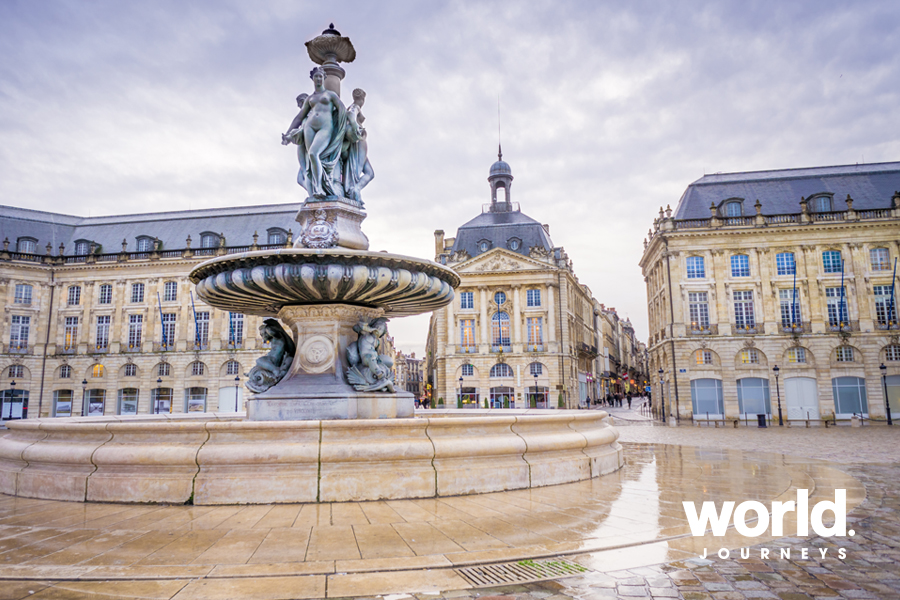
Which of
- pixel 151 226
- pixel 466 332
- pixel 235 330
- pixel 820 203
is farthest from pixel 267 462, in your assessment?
pixel 151 226

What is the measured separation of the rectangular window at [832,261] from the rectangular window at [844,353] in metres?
5.02

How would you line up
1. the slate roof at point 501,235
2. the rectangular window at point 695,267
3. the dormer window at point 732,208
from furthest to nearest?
the slate roof at point 501,235
the dormer window at point 732,208
the rectangular window at point 695,267

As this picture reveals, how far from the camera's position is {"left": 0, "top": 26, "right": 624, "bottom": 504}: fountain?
6.22 m

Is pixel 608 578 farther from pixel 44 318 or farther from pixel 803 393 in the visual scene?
pixel 44 318

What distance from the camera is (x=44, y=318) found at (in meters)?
50.1

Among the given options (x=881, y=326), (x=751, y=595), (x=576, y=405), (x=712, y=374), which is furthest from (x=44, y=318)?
(x=881, y=326)

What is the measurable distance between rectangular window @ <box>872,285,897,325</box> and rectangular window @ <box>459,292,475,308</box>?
29.0 metres

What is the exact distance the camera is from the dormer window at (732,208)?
4188cm

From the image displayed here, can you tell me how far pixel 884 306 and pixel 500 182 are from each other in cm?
3371

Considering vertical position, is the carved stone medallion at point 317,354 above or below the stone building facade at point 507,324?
below

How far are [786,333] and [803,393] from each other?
384cm

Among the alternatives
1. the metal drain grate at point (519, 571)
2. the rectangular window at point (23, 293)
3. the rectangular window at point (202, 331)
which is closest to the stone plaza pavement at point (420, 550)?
the metal drain grate at point (519, 571)

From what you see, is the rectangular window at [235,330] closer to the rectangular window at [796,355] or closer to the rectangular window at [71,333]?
the rectangular window at [71,333]

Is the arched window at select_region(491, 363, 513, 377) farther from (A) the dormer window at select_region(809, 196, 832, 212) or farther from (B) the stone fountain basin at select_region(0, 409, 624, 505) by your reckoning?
(B) the stone fountain basin at select_region(0, 409, 624, 505)
